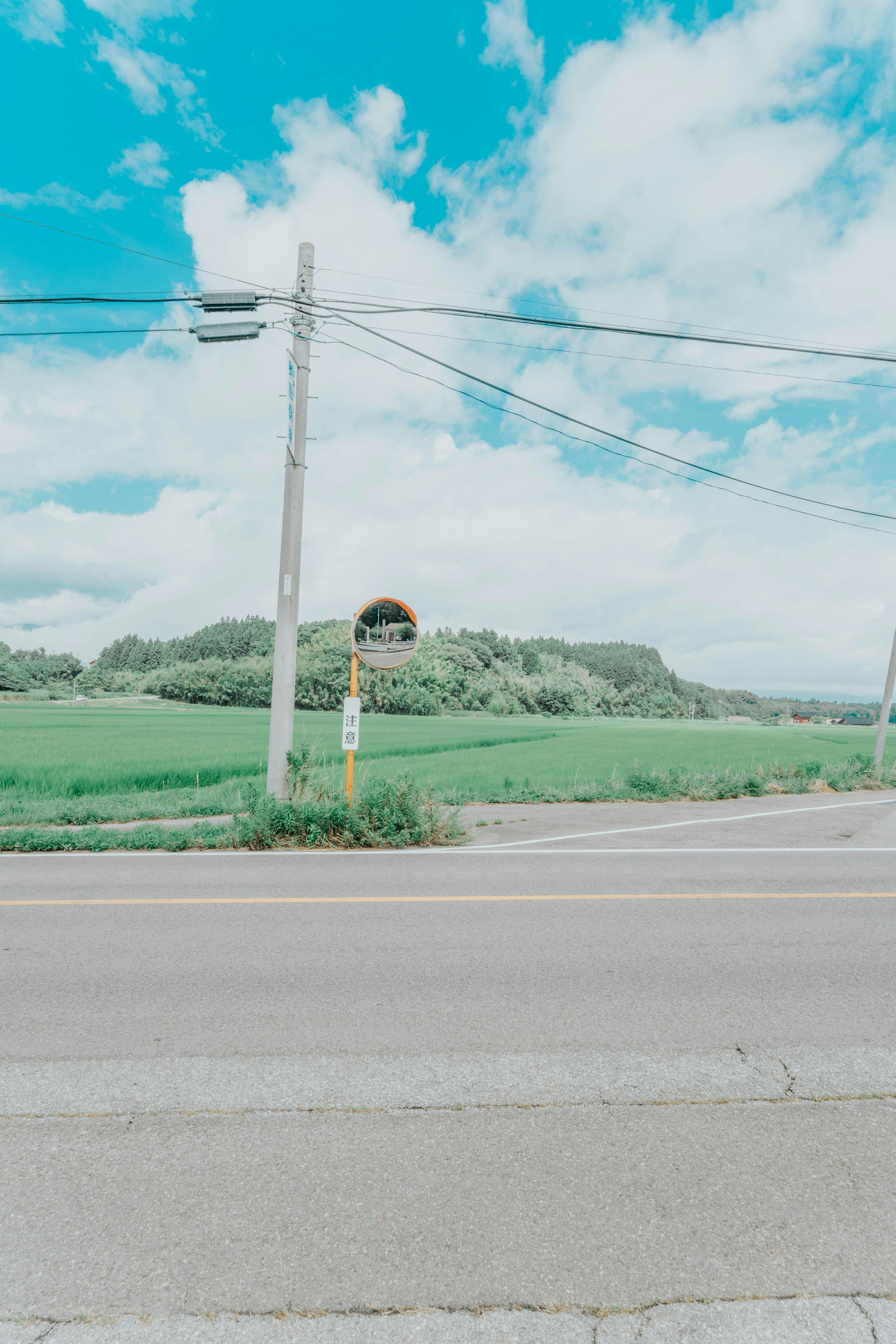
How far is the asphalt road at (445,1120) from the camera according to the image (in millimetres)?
2129

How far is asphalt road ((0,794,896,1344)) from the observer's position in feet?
6.98

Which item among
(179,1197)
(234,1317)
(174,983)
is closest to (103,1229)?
(179,1197)

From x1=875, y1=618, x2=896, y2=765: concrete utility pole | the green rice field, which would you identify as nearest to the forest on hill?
the green rice field

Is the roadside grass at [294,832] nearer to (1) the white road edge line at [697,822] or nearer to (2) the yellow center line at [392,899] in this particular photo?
(1) the white road edge line at [697,822]

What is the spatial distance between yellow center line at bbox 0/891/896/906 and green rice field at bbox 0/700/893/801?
3620 mm

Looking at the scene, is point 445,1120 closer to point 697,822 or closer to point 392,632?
point 392,632

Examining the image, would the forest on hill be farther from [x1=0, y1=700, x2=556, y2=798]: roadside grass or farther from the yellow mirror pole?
the yellow mirror pole

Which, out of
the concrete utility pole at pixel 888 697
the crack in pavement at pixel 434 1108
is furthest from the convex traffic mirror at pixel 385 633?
the concrete utility pole at pixel 888 697

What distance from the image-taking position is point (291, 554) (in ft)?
36.0

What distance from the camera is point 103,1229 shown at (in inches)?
93.4

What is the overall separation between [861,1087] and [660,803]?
1129 cm

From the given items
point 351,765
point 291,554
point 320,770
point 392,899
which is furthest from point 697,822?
point 291,554

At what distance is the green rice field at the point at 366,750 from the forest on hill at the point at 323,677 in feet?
12.7

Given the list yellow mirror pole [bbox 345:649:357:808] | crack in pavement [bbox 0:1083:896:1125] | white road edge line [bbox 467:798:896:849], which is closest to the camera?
crack in pavement [bbox 0:1083:896:1125]
